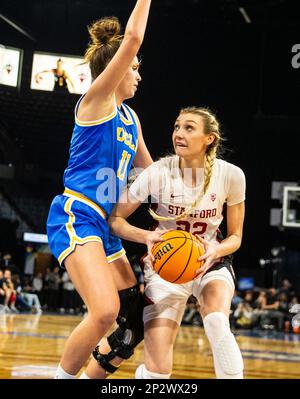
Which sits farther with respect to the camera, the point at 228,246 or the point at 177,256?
the point at 228,246

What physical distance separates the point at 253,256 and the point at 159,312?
23.5 metres

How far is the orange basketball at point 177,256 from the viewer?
332cm

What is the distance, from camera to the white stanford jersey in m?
3.62

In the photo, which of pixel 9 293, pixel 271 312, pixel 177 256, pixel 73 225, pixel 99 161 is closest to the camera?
pixel 177 256

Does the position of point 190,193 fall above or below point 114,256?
above

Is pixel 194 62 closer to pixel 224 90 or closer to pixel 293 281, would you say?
pixel 224 90

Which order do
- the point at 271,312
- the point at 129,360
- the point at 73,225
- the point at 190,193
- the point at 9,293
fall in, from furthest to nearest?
the point at 271,312 → the point at 9,293 → the point at 129,360 → the point at 190,193 → the point at 73,225

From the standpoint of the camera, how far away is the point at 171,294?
3609 millimetres

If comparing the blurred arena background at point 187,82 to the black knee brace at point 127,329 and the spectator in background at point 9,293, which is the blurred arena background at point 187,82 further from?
the black knee brace at point 127,329

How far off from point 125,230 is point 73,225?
28 cm

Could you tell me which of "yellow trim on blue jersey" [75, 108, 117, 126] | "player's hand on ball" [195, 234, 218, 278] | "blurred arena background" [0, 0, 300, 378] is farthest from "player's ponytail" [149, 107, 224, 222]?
"blurred arena background" [0, 0, 300, 378]

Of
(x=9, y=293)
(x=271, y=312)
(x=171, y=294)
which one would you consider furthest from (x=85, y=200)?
(x=271, y=312)

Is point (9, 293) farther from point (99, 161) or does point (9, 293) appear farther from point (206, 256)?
point (206, 256)

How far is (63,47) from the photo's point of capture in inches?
667
